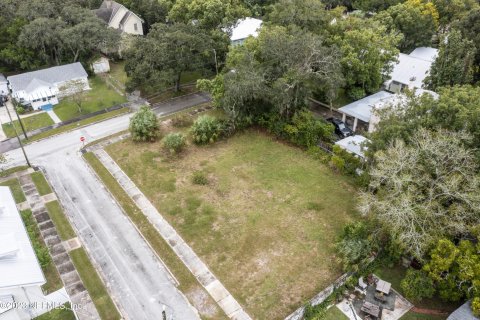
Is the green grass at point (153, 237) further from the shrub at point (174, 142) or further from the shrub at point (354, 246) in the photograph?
the shrub at point (354, 246)

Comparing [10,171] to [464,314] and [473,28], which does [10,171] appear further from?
[473,28]

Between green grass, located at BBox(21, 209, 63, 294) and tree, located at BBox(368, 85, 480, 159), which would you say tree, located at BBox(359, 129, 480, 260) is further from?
green grass, located at BBox(21, 209, 63, 294)

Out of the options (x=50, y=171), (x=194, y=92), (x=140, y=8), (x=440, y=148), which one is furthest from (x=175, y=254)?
(x=140, y=8)

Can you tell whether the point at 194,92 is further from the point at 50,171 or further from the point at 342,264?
the point at 342,264

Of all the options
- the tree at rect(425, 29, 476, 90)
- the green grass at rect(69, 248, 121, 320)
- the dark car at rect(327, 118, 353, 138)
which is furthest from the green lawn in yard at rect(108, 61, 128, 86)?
the tree at rect(425, 29, 476, 90)

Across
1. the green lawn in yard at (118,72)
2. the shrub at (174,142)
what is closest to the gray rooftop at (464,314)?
the shrub at (174,142)

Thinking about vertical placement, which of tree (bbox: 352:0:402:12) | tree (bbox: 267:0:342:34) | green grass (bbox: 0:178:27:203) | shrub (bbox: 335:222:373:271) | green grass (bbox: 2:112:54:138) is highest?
tree (bbox: 267:0:342:34)
